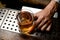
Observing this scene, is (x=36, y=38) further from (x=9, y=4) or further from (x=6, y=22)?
(x=9, y=4)

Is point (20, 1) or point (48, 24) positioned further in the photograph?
point (20, 1)

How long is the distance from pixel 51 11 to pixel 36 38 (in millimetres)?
151

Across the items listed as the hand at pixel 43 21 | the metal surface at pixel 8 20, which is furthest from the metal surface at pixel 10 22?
the hand at pixel 43 21

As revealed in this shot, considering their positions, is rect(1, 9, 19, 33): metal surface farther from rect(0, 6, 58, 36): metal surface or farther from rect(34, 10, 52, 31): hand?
rect(34, 10, 52, 31): hand

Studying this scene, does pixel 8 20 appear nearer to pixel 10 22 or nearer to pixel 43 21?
pixel 10 22

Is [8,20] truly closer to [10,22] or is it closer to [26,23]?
[10,22]

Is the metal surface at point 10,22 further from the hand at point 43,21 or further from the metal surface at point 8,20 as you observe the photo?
the hand at point 43,21

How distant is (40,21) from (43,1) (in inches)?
12.6

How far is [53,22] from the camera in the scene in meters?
0.71

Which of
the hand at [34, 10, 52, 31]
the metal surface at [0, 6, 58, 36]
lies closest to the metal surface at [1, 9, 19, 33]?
the metal surface at [0, 6, 58, 36]

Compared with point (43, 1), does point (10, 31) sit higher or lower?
lower

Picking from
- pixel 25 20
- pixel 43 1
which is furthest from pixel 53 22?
pixel 43 1

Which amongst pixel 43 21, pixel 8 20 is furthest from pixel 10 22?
pixel 43 21

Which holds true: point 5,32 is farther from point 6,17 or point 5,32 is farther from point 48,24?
point 48,24
